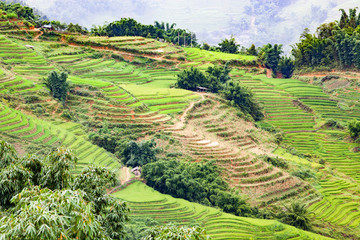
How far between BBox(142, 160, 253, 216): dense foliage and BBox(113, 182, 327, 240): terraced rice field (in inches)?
38.4

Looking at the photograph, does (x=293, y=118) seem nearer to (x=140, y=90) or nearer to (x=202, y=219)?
(x=140, y=90)

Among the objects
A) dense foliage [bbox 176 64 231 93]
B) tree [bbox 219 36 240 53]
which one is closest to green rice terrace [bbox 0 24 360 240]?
dense foliage [bbox 176 64 231 93]

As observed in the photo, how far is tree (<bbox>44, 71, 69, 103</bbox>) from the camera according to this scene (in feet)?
85.6

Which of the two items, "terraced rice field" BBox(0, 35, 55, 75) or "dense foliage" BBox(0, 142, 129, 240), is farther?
"terraced rice field" BBox(0, 35, 55, 75)

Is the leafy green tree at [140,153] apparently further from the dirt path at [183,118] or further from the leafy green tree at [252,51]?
the leafy green tree at [252,51]

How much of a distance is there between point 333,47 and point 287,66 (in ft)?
20.3

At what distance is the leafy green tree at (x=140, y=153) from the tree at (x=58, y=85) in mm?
7632

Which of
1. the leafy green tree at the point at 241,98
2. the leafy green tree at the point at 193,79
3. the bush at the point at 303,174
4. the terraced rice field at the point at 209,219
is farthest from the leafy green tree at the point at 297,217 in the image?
the leafy green tree at the point at 193,79

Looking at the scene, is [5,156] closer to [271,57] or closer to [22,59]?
[22,59]

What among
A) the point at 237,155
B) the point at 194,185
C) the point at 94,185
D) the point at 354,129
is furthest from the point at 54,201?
the point at 354,129

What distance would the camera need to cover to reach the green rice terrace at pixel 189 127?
18.7 m

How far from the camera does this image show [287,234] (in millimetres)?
16438

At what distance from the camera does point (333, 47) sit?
126 ft

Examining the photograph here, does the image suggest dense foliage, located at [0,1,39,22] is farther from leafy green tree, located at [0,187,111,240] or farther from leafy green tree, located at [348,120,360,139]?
leafy green tree, located at [0,187,111,240]
